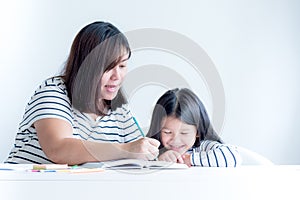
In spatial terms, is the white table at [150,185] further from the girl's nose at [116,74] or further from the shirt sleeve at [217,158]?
the girl's nose at [116,74]

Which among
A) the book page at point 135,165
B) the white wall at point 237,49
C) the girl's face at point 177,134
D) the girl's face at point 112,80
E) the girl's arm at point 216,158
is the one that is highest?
the white wall at point 237,49

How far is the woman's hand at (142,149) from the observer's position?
122 cm

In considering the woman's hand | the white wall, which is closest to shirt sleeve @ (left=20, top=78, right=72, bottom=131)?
the woman's hand

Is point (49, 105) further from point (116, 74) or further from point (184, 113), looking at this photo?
point (184, 113)

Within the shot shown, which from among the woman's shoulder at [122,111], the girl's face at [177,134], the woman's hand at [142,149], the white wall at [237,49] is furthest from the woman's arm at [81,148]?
the white wall at [237,49]

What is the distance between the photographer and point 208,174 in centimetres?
104

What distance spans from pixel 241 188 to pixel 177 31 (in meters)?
1.59

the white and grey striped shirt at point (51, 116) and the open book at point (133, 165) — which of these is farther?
the white and grey striped shirt at point (51, 116)

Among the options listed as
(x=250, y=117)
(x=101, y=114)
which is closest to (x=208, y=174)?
(x=101, y=114)

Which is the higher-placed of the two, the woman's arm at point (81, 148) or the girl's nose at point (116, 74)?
the girl's nose at point (116, 74)

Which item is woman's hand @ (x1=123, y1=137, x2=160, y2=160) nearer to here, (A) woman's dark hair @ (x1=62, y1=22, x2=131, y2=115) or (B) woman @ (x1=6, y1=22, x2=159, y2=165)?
(B) woman @ (x1=6, y1=22, x2=159, y2=165)

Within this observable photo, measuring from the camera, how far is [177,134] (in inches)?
68.7

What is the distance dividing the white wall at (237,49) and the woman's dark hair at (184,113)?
0.49m
